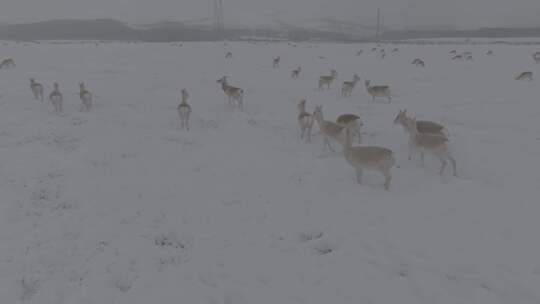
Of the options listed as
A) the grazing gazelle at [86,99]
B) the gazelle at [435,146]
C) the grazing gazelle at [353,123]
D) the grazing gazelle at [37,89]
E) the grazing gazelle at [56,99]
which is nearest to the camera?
the gazelle at [435,146]

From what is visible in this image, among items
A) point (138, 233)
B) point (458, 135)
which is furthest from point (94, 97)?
point (458, 135)

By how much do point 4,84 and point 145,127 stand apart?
12.0 metres

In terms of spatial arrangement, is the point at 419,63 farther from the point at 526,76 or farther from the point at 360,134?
the point at 360,134

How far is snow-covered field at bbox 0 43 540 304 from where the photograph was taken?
7383 mm

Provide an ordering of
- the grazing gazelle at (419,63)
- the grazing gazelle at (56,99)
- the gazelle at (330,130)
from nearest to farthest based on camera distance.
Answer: the gazelle at (330,130), the grazing gazelle at (56,99), the grazing gazelle at (419,63)

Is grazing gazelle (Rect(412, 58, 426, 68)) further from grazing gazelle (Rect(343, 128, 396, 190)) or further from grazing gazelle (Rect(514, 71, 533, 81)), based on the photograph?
grazing gazelle (Rect(343, 128, 396, 190))

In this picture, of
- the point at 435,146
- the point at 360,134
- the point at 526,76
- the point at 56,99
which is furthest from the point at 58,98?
the point at 526,76

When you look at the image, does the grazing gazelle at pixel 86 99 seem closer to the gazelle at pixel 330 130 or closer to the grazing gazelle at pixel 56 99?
the grazing gazelle at pixel 56 99

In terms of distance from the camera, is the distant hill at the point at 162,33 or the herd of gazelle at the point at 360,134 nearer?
the herd of gazelle at the point at 360,134

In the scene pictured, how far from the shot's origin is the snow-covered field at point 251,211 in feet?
24.2

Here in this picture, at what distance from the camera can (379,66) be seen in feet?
119

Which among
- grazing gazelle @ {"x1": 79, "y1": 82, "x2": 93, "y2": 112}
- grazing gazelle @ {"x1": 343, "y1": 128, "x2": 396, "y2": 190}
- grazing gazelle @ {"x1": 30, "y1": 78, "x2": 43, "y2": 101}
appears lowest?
grazing gazelle @ {"x1": 343, "y1": 128, "x2": 396, "y2": 190}

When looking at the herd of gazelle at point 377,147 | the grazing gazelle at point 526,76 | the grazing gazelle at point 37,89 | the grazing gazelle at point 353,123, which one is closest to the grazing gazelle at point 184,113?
the herd of gazelle at point 377,147

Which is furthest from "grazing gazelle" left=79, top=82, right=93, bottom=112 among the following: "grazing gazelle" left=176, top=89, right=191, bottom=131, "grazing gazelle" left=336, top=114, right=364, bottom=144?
"grazing gazelle" left=336, top=114, right=364, bottom=144
